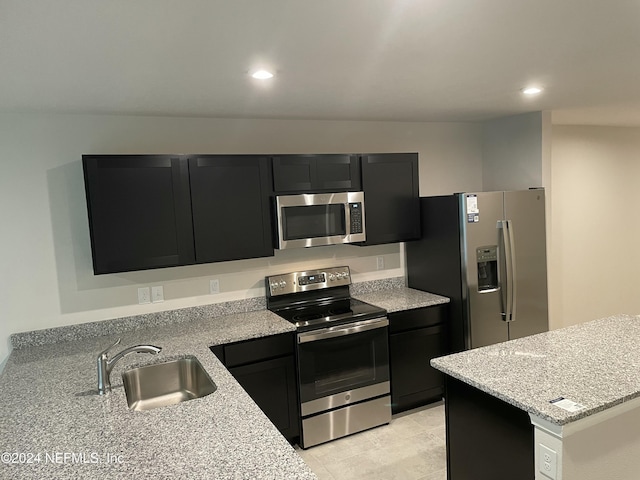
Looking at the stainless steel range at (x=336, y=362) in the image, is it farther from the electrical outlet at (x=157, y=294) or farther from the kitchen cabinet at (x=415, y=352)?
the electrical outlet at (x=157, y=294)

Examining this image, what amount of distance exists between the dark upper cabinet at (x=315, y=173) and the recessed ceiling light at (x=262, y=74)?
0.99m

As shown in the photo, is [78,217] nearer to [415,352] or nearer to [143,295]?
[143,295]

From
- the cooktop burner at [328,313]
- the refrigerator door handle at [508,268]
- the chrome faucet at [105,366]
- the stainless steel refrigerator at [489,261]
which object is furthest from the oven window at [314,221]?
the chrome faucet at [105,366]

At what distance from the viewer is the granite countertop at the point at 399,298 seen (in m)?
3.48

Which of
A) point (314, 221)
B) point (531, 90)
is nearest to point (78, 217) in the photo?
point (314, 221)

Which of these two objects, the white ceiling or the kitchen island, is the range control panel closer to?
the white ceiling

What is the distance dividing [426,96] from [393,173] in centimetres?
81

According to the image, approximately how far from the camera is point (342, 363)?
3.26m

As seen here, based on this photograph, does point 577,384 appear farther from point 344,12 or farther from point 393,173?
point 393,173

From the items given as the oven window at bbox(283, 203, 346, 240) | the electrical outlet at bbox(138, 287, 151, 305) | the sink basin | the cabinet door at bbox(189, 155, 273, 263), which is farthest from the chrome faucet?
the oven window at bbox(283, 203, 346, 240)

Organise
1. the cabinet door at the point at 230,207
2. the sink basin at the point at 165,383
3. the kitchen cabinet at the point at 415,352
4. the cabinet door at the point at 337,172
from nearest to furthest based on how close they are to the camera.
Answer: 1. the sink basin at the point at 165,383
2. the cabinet door at the point at 230,207
3. the cabinet door at the point at 337,172
4. the kitchen cabinet at the point at 415,352

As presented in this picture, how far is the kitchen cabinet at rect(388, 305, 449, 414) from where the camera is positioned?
3.45 meters

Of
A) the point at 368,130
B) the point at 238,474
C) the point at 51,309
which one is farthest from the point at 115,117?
the point at 238,474

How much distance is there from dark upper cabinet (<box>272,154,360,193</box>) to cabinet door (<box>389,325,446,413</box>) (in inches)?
47.3
